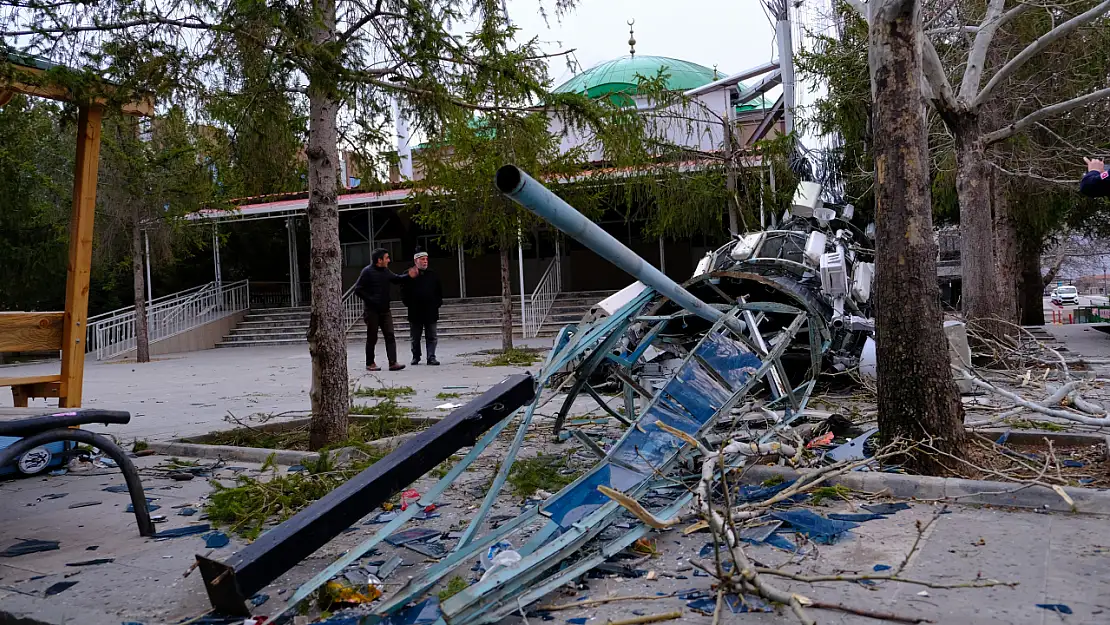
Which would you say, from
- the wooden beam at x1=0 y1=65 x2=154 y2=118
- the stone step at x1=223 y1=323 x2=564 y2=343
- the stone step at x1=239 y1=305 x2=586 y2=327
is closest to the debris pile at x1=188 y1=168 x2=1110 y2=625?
the wooden beam at x1=0 y1=65 x2=154 y2=118

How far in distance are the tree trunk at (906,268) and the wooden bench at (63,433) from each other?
14.0 feet

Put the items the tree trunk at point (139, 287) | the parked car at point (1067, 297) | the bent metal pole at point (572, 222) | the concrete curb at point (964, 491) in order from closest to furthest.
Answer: the bent metal pole at point (572, 222) → the concrete curb at point (964, 491) → the tree trunk at point (139, 287) → the parked car at point (1067, 297)

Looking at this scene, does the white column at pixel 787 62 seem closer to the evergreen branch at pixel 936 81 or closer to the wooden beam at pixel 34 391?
the evergreen branch at pixel 936 81

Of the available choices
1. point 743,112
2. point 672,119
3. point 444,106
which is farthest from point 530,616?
point 743,112

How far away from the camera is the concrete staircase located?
72.3ft

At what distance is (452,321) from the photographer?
76.0 ft

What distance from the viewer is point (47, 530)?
4309 mm

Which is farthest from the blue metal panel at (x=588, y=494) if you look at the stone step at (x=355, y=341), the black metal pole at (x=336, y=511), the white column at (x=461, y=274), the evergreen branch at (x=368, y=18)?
the white column at (x=461, y=274)

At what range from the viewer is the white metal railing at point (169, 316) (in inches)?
819

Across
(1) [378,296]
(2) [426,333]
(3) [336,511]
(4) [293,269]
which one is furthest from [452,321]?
(3) [336,511]

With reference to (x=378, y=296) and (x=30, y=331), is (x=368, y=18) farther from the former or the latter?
(x=378, y=296)

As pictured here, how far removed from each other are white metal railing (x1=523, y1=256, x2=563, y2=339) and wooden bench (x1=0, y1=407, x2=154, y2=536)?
16647 mm

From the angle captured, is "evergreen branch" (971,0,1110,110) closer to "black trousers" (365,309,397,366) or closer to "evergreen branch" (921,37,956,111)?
"evergreen branch" (921,37,956,111)

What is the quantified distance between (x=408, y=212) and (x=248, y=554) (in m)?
24.7
